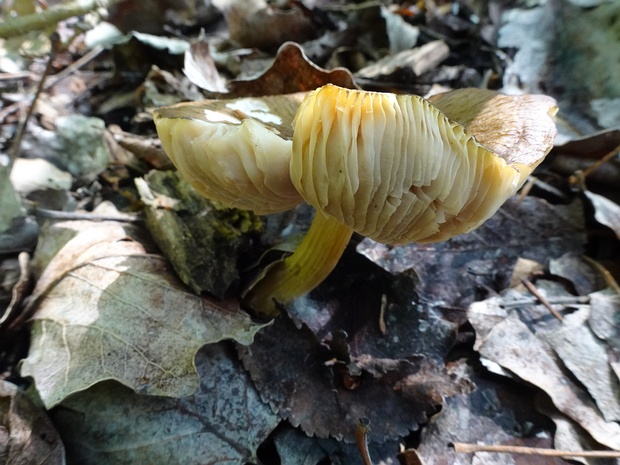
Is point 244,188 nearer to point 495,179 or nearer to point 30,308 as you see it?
point 495,179

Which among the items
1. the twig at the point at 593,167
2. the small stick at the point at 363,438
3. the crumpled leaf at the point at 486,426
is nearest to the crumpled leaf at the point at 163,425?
the small stick at the point at 363,438

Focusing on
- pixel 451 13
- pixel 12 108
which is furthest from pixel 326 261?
pixel 451 13

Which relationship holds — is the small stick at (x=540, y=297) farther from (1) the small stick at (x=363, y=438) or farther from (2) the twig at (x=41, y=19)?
(2) the twig at (x=41, y=19)

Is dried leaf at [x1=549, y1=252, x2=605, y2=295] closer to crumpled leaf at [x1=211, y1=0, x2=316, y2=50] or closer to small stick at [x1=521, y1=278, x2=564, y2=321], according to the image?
small stick at [x1=521, y1=278, x2=564, y2=321]

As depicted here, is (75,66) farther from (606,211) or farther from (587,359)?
(587,359)

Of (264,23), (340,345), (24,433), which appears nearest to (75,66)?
(264,23)

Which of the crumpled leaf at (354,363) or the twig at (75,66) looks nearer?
the crumpled leaf at (354,363)
